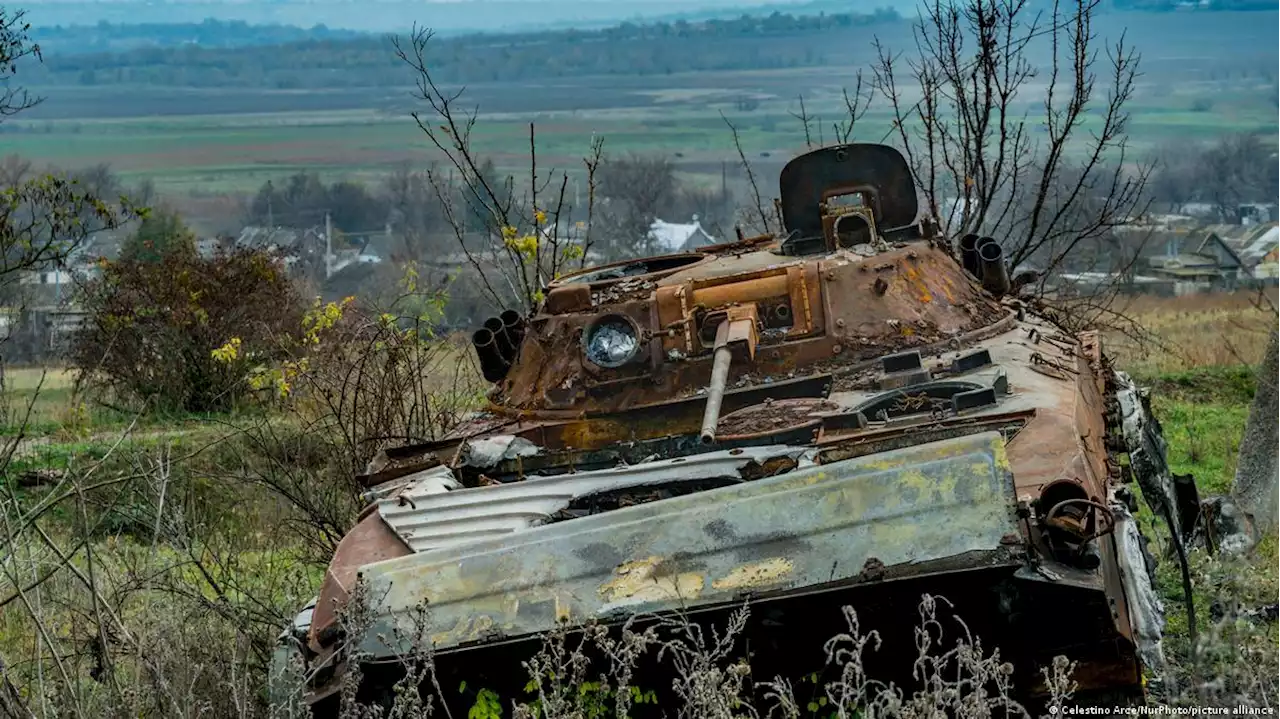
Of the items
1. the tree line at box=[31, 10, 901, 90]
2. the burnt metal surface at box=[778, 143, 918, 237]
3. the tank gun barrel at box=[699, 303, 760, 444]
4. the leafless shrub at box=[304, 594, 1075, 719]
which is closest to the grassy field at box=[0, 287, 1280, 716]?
the leafless shrub at box=[304, 594, 1075, 719]

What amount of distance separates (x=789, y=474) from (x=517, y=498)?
135 cm

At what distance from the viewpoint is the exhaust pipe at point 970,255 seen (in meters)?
11.5

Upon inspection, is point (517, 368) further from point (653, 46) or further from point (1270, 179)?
point (653, 46)

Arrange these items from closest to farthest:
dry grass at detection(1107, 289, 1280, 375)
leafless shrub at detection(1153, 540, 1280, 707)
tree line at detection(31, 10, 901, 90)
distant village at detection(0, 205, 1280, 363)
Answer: leafless shrub at detection(1153, 540, 1280, 707) < dry grass at detection(1107, 289, 1280, 375) < distant village at detection(0, 205, 1280, 363) < tree line at detection(31, 10, 901, 90)

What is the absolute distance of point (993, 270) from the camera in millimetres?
11250

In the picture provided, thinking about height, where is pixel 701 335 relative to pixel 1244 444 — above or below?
above

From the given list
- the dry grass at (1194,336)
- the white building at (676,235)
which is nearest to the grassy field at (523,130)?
the white building at (676,235)

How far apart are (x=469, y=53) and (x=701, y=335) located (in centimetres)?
11255

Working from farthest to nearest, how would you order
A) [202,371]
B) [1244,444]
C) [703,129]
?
1. [703,129]
2. [202,371]
3. [1244,444]

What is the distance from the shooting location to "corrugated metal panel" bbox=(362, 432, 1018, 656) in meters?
6.18

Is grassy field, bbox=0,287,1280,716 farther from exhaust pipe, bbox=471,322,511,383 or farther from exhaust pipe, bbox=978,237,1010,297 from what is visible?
exhaust pipe, bbox=978,237,1010,297

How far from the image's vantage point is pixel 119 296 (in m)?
19.3

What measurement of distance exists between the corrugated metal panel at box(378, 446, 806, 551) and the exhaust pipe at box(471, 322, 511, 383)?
2.21m

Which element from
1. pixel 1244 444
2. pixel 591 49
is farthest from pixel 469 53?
pixel 1244 444
